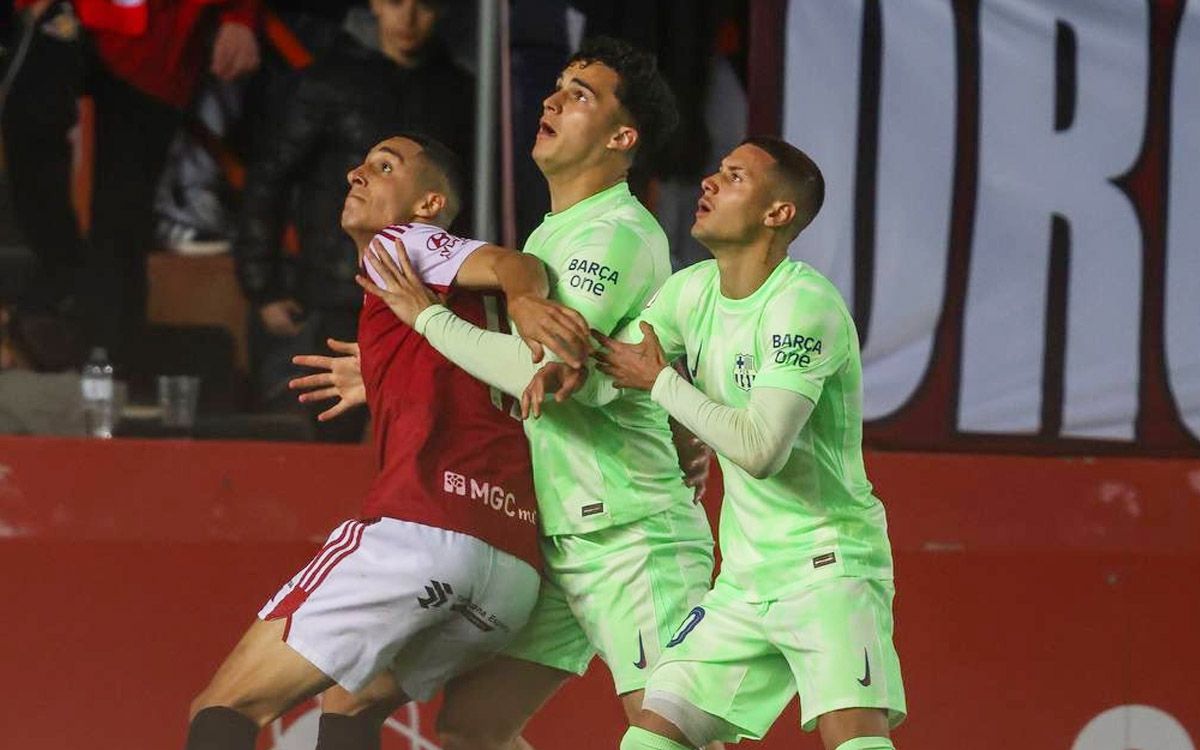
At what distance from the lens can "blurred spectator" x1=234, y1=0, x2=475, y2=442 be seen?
21.7 feet

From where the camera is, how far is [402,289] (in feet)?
14.3

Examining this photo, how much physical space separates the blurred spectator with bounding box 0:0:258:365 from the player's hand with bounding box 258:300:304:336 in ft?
2.21

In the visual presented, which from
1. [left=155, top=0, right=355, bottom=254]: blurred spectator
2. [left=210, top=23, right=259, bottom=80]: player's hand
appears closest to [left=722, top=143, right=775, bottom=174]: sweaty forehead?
[left=210, top=23, right=259, bottom=80]: player's hand

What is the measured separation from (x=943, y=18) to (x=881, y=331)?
3.09 feet

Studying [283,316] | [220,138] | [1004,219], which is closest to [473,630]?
[283,316]

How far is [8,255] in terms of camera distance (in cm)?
759

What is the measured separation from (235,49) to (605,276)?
3.21 metres

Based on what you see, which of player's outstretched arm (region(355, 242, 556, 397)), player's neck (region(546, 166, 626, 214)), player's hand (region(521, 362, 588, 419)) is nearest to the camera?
player's hand (region(521, 362, 588, 419))

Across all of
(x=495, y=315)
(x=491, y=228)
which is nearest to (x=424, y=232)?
(x=495, y=315)

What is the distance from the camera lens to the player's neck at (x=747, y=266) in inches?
168

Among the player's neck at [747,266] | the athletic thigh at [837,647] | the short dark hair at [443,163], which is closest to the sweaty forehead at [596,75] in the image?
the short dark hair at [443,163]

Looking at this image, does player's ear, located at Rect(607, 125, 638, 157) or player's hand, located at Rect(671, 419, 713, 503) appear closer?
player's ear, located at Rect(607, 125, 638, 157)

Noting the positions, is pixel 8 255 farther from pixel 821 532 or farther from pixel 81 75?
pixel 821 532

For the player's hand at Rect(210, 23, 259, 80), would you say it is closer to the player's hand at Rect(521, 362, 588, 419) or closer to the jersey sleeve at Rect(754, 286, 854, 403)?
the player's hand at Rect(521, 362, 588, 419)
